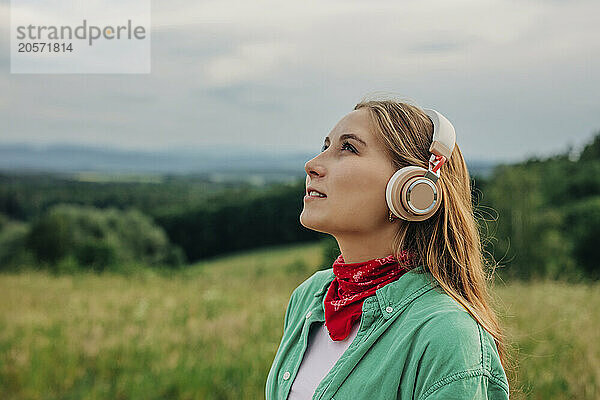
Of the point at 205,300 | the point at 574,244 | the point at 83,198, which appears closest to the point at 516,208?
the point at 574,244

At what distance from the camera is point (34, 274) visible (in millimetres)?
10961

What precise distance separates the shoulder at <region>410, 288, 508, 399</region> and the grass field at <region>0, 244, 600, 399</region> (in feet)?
6.88

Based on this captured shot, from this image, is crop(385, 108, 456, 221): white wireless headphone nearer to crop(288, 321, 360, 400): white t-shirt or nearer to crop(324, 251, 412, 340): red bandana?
crop(324, 251, 412, 340): red bandana

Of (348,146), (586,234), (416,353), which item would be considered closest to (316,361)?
(416,353)

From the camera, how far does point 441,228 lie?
1.80 m

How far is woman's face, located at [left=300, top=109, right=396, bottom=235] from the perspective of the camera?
1.73 metres

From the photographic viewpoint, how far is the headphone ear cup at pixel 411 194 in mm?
1652

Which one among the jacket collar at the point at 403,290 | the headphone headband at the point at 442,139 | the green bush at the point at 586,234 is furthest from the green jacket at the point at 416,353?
the green bush at the point at 586,234

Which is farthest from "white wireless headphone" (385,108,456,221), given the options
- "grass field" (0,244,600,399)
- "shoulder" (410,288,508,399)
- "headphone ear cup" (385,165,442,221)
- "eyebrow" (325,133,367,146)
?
"grass field" (0,244,600,399)

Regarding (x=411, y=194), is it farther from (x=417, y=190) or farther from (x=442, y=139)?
(x=442, y=139)

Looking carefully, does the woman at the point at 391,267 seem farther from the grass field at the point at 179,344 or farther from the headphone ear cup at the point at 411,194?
the grass field at the point at 179,344

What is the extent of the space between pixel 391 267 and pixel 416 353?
12.7 inches

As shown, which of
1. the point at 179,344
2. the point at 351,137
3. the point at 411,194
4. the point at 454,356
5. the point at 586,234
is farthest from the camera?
the point at 586,234

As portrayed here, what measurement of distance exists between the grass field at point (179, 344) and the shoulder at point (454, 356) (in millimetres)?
2096
